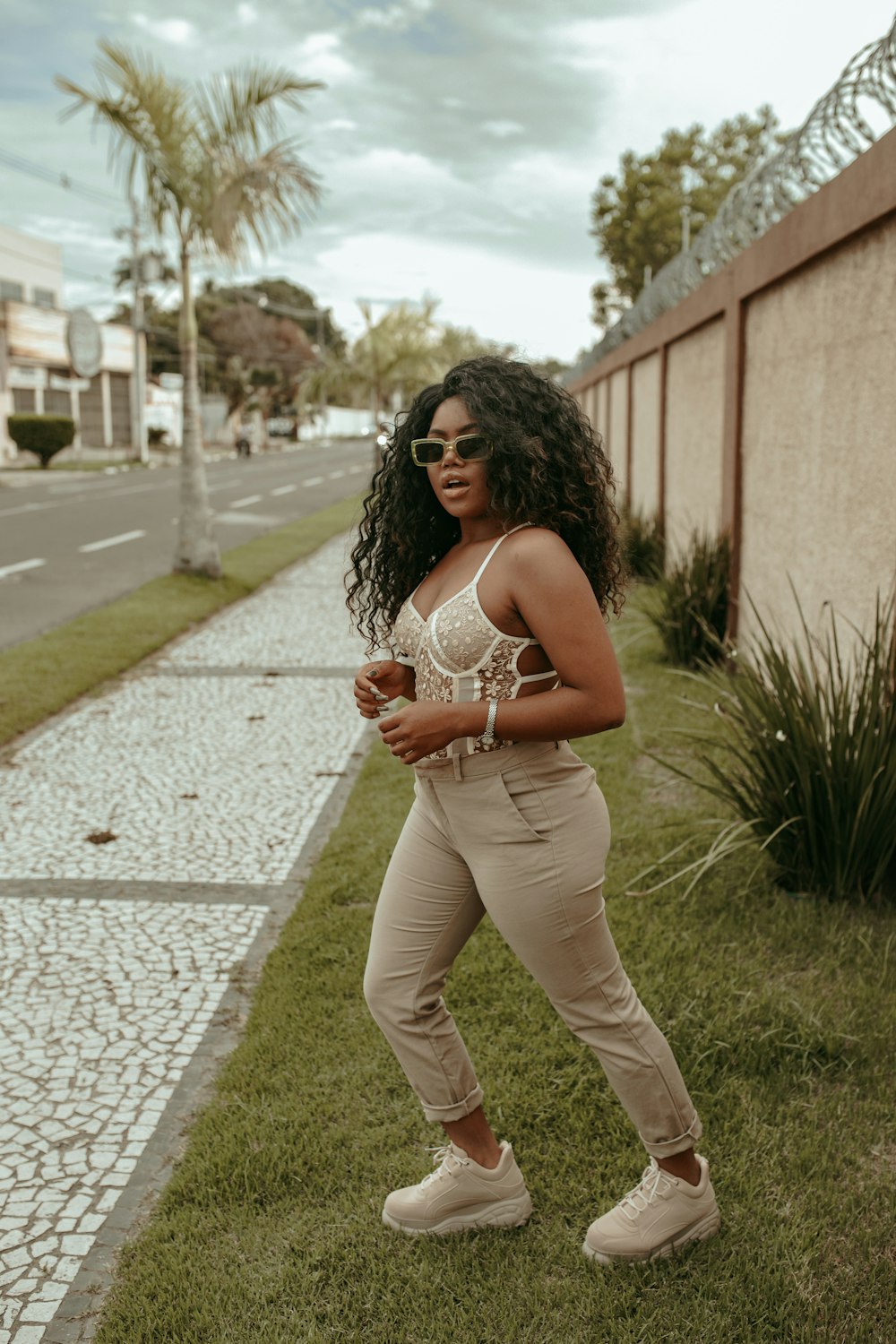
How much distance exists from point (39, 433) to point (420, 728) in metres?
35.1

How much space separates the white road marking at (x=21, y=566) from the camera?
12.7 meters

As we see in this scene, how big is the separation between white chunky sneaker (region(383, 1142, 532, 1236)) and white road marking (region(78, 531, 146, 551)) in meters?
13.3

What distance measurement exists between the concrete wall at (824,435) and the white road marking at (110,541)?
9996 millimetres

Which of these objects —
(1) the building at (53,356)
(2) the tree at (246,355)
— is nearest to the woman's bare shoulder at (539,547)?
(1) the building at (53,356)

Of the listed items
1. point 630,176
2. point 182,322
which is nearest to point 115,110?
point 182,322

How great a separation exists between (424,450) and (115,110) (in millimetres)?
9595

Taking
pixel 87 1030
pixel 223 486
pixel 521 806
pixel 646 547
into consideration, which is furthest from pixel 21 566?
pixel 223 486

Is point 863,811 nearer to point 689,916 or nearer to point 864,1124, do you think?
point 689,916

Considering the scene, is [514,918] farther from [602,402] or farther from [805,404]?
[602,402]

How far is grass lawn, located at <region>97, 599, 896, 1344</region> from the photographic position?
2195 millimetres

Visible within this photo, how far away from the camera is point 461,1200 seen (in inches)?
93.9

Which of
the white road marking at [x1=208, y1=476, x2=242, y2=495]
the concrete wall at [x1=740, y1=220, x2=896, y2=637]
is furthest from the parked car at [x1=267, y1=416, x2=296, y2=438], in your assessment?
the concrete wall at [x1=740, y1=220, x2=896, y2=637]

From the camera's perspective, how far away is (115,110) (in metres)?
10.3

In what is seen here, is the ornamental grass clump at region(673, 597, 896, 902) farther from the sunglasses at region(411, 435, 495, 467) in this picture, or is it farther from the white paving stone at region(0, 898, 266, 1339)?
the sunglasses at region(411, 435, 495, 467)
